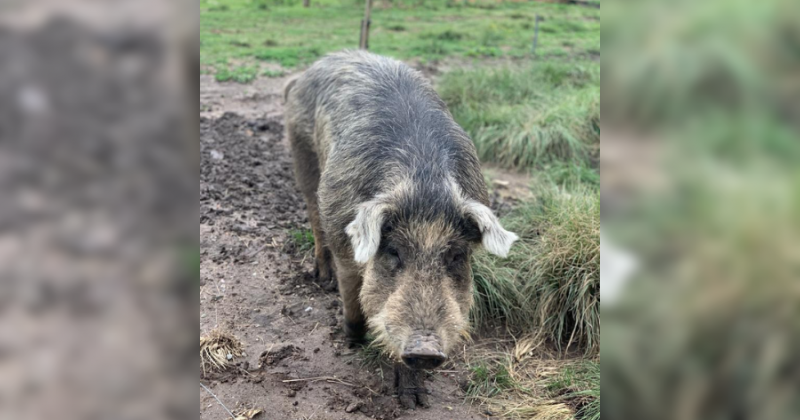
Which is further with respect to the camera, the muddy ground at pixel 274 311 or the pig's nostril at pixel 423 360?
the muddy ground at pixel 274 311

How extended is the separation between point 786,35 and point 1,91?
4.12ft

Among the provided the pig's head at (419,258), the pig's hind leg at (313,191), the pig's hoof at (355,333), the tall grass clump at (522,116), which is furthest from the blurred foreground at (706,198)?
the tall grass clump at (522,116)

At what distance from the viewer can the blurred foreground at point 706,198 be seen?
3.04ft

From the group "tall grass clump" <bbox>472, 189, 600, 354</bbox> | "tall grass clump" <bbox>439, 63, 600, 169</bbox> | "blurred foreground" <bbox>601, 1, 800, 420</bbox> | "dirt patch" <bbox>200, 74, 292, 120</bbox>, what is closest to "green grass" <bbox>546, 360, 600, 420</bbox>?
"tall grass clump" <bbox>472, 189, 600, 354</bbox>

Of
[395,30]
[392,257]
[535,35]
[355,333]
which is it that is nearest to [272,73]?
[395,30]

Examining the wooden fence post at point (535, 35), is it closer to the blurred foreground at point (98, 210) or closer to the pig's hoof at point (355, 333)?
the pig's hoof at point (355, 333)

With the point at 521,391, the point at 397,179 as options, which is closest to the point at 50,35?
the point at 397,179

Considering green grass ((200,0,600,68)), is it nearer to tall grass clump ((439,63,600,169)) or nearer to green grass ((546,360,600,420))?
tall grass clump ((439,63,600,169))

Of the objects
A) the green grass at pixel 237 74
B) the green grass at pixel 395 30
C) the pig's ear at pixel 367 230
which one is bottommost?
the pig's ear at pixel 367 230

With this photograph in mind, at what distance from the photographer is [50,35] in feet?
2.58

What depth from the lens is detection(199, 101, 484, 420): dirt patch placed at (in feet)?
13.2

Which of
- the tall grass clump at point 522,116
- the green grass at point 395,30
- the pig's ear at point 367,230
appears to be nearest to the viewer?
the pig's ear at point 367,230

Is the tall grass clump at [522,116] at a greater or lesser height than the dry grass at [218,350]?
greater

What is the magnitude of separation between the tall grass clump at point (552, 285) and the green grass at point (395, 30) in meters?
8.51
